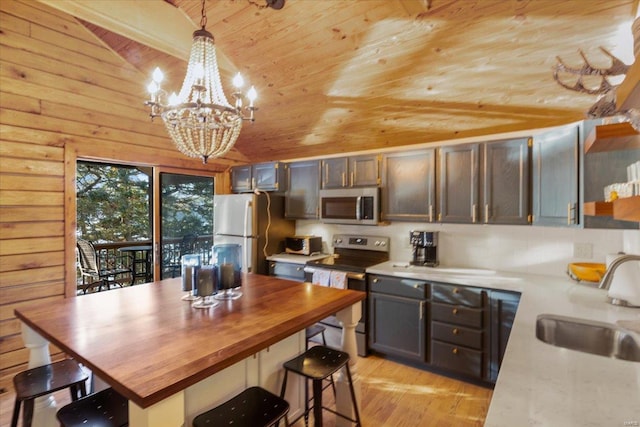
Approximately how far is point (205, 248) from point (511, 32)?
3.99 meters

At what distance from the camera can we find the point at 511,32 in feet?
6.73

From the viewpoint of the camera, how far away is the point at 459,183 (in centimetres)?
290

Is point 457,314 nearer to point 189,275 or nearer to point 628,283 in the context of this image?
point 628,283

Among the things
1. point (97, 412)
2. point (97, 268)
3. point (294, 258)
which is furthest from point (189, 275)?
point (97, 268)

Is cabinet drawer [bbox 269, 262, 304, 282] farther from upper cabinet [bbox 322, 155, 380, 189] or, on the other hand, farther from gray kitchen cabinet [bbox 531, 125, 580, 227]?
gray kitchen cabinet [bbox 531, 125, 580, 227]

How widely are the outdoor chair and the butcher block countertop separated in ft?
7.43

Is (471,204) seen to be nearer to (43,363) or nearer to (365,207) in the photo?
(365,207)

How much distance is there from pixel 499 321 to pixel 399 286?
0.81 meters

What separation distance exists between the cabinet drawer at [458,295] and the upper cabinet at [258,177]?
7.28 ft

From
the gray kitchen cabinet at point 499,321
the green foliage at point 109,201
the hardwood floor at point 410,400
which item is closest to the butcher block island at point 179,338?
the hardwood floor at point 410,400

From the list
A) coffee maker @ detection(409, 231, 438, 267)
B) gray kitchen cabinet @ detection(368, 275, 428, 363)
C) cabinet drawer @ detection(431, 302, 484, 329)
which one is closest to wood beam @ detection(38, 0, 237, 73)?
coffee maker @ detection(409, 231, 438, 267)

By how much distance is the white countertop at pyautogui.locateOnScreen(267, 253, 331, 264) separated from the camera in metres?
3.60

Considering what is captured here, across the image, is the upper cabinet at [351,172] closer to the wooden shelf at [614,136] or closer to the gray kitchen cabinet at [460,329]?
the gray kitchen cabinet at [460,329]

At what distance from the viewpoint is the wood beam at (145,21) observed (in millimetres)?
2578
